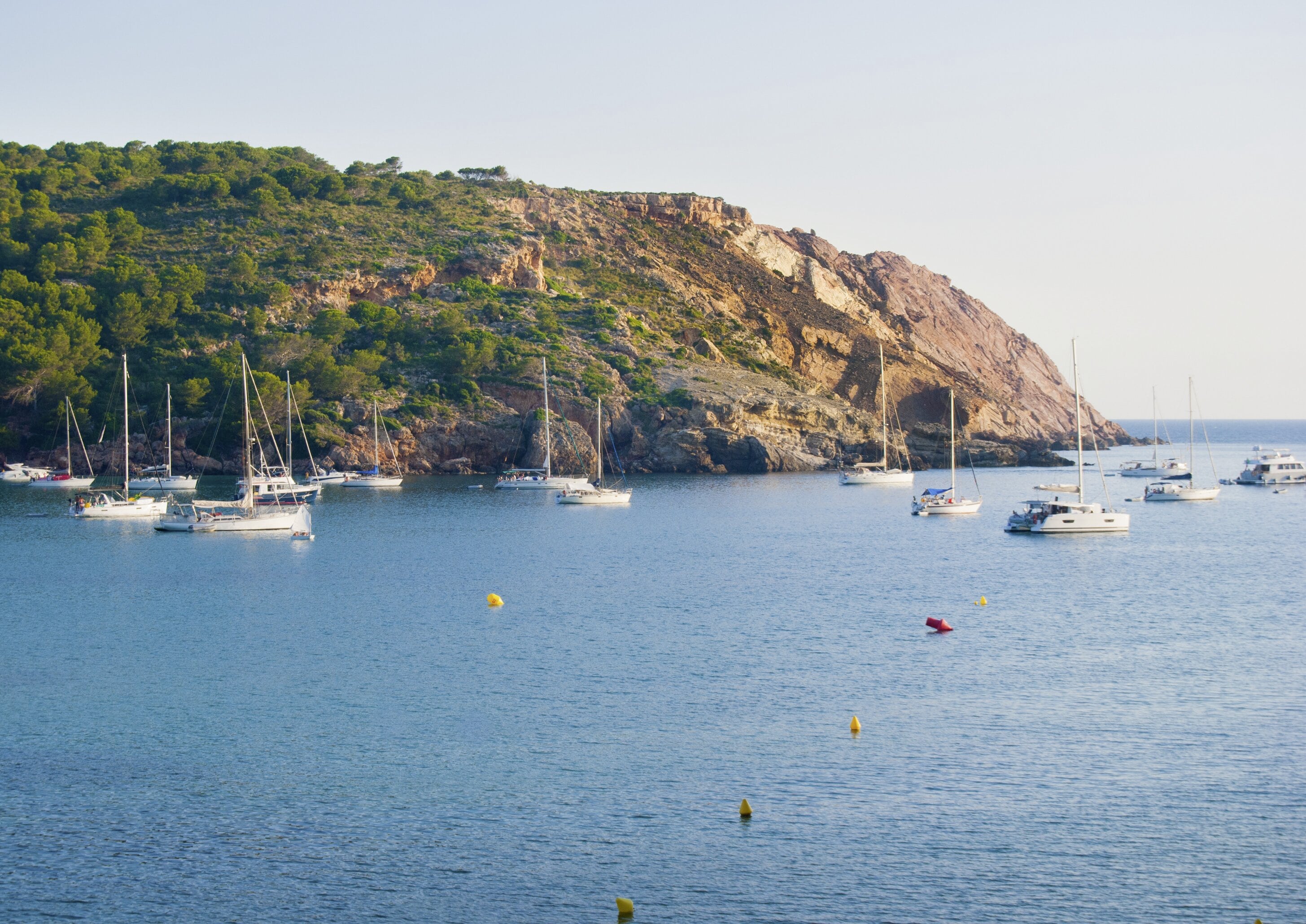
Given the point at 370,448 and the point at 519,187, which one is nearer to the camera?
the point at 370,448

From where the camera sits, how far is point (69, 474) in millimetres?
99500

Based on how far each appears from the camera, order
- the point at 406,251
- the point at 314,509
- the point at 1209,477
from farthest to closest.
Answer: the point at 406,251, the point at 1209,477, the point at 314,509

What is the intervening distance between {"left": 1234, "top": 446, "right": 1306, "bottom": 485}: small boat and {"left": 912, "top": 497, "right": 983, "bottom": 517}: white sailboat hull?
41305 millimetres

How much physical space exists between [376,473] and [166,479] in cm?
1790

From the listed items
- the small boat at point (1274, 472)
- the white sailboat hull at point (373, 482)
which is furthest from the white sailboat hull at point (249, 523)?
the small boat at point (1274, 472)

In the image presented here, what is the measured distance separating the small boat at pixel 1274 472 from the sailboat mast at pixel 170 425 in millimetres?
94964

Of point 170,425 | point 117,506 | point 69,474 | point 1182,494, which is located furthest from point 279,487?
point 1182,494

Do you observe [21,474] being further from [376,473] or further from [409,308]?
[409,308]

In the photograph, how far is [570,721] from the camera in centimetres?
2791

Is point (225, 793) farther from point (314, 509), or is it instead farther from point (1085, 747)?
point (314, 509)

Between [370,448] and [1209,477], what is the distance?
86.4 metres

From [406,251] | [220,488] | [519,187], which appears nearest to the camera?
[220,488]

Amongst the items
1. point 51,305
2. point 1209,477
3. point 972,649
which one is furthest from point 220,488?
point 1209,477

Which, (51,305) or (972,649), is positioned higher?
(51,305)
